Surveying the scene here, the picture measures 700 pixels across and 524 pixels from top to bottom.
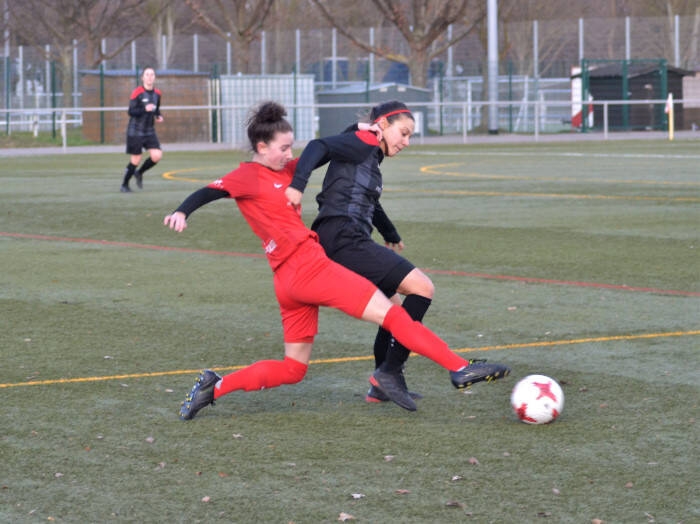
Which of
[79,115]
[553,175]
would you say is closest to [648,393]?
[553,175]

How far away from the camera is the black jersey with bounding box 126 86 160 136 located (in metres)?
20.3

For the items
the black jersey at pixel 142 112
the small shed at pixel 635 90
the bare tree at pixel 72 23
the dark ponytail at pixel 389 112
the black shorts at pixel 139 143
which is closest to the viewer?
the dark ponytail at pixel 389 112

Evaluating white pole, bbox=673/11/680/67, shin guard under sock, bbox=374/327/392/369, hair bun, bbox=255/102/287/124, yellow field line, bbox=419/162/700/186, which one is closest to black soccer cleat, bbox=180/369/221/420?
shin guard under sock, bbox=374/327/392/369

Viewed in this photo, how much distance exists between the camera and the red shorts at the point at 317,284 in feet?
18.7

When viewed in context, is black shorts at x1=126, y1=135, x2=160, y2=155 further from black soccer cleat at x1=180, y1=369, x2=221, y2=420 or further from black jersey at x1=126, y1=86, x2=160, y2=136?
black soccer cleat at x1=180, y1=369, x2=221, y2=420

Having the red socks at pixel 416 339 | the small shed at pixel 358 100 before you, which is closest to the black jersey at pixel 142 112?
the red socks at pixel 416 339

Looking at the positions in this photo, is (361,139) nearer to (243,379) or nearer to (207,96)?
(243,379)

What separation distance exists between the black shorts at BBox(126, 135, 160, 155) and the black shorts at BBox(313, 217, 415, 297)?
48.4 feet

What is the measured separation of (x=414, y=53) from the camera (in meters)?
45.1

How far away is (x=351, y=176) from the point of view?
6035mm

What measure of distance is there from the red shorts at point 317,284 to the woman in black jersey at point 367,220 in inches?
7.9

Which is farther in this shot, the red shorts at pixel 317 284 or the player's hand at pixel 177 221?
the red shorts at pixel 317 284

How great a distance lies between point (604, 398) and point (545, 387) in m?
0.56

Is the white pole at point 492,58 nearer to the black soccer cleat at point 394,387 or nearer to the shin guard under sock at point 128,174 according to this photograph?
the shin guard under sock at point 128,174
